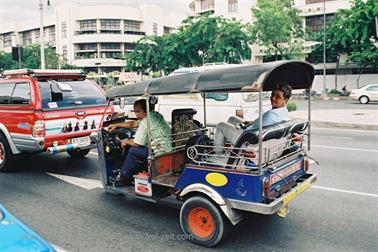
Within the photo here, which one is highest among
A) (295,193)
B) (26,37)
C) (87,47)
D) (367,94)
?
(26,37)

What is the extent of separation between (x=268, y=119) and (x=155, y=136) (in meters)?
1.48

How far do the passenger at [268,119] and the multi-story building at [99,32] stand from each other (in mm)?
73018

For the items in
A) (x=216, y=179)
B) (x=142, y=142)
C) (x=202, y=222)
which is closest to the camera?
(x=216, y=179)

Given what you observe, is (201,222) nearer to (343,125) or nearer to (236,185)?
(236,185)

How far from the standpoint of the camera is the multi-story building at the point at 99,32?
76312mm

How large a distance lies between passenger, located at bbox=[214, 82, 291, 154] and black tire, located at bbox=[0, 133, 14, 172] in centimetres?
466

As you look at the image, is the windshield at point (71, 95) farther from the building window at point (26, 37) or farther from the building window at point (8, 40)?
the building window at point (8, 40)

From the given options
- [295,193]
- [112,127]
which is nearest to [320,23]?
[112,127]

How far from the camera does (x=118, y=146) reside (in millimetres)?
5676

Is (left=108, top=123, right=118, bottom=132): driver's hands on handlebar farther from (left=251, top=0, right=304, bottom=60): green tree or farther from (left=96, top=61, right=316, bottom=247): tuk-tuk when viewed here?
(left=251, top=0, right=304, bottom=60): green tree

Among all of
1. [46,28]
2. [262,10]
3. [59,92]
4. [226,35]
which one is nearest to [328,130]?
[59,92]

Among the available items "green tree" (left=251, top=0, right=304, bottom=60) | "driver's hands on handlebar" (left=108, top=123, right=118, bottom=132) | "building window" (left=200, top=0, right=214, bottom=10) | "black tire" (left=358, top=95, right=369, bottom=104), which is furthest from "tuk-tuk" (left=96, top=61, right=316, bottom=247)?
"building window" (left=200, top=0, right=214, bottom=10)

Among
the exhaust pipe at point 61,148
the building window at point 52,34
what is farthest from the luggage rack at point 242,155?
the building window at point 52,34

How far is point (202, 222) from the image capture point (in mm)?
4219
